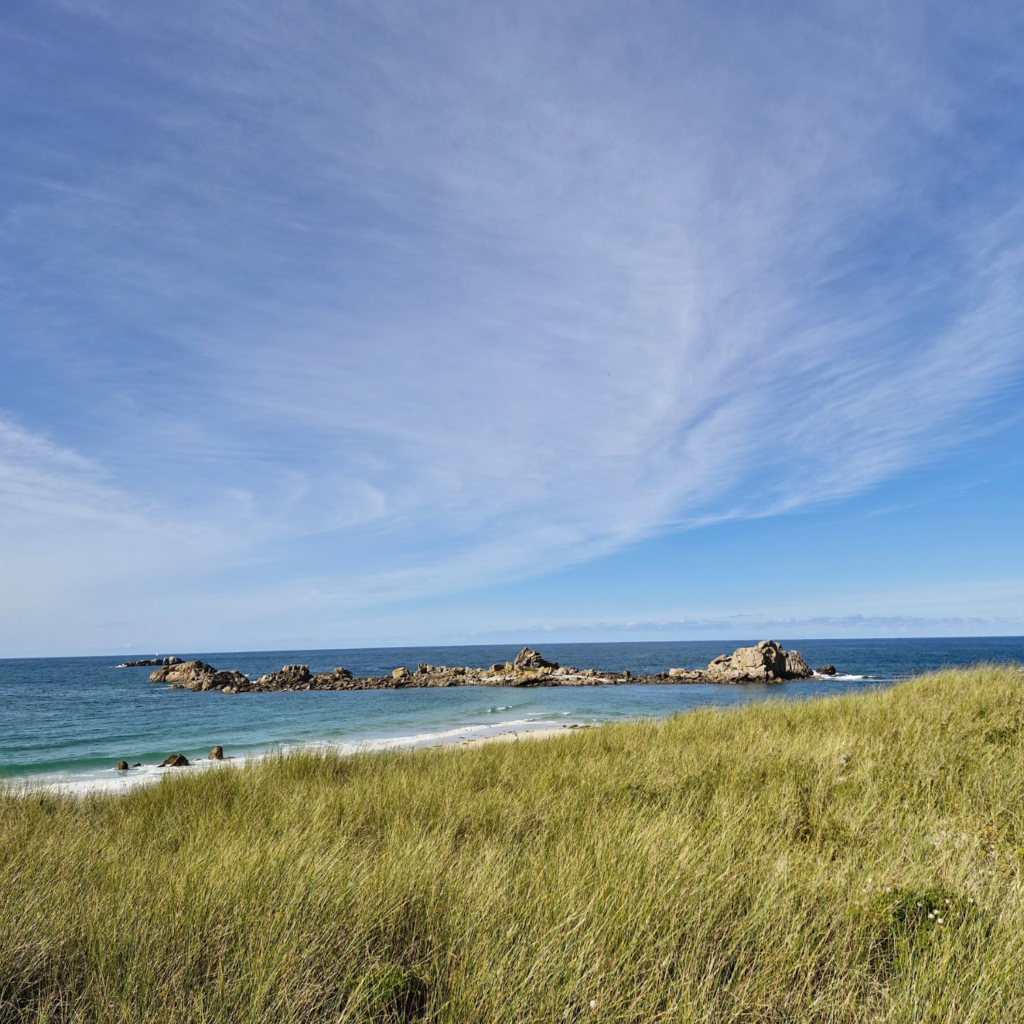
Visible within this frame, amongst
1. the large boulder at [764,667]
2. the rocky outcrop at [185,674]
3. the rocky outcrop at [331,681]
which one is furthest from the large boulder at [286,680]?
the large boulder at [764,667]

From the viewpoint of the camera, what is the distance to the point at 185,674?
66250mm

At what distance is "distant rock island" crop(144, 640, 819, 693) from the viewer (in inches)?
2082

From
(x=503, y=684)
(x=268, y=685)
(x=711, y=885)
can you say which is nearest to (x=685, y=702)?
(x=503, y=684)

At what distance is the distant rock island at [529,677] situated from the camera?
5288 centimetres

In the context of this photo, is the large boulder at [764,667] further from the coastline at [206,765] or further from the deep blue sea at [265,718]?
the coastline at [206,765]

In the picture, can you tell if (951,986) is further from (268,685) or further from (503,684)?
(268,685)

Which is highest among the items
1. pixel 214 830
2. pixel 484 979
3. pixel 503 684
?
pixel 484 979

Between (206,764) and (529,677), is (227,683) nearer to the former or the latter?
(529,677)

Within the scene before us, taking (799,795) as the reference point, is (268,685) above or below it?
below

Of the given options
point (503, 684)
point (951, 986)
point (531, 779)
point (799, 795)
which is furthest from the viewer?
point (503, 684)

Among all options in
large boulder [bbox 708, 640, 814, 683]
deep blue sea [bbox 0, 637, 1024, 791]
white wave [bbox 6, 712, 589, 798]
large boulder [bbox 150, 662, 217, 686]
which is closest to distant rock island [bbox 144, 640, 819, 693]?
large boulder [bbox 708, 640, 814, 683]

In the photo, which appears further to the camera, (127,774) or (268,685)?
(268,685)

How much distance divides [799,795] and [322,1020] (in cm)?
512

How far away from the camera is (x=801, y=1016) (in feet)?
8.75
